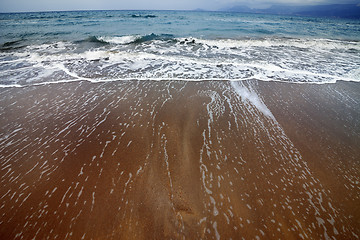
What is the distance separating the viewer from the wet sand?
2.28 metres

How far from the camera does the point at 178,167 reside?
3.08 meters

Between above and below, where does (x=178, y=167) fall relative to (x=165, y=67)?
below

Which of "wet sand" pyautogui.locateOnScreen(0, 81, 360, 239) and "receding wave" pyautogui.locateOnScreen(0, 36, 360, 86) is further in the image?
"receding wave" pyautogui.locateOnScreen(0, 36, 360, 86)

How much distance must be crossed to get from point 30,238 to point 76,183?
0.81 metres

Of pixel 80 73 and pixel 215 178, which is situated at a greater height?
pixel 80 73

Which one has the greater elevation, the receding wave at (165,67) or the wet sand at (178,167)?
the receding wave at (165,67)

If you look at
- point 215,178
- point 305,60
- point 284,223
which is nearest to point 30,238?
point 215,178

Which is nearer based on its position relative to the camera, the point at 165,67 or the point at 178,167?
the point at 178,167

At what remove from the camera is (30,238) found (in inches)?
83.7

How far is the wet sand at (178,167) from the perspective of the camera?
7.48ft

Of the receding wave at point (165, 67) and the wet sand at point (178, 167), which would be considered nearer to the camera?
the wet sand at point (178, 167)

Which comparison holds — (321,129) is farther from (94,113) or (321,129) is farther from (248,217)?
(94,113)

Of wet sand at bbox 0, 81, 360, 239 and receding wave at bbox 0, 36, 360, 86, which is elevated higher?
receding wave at bbox 0, 36, 360, 86

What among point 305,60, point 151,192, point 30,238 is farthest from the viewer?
point 305,60
